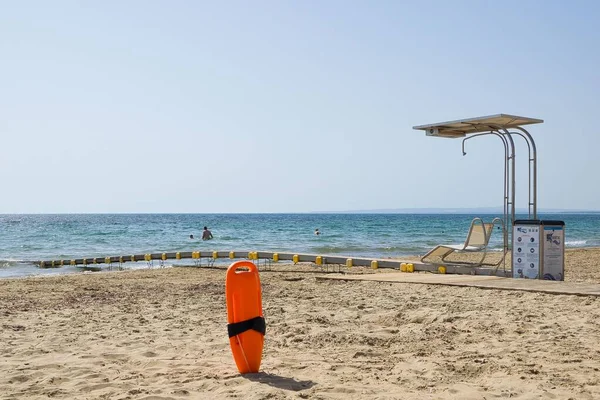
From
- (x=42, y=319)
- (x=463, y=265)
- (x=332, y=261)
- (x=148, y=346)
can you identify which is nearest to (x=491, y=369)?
(x=148, y=346)

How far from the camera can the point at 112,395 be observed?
4.45 meters

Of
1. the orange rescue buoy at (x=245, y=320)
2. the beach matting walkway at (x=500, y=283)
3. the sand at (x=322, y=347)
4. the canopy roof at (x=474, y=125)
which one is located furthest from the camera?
the canopy roof at (x=474, y=125)

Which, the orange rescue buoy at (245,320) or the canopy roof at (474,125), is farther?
the canopy roof at (474,125)

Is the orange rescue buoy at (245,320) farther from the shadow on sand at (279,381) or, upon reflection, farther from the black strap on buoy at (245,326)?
the shadow on sand at (279,381)

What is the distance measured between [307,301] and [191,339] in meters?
2.71

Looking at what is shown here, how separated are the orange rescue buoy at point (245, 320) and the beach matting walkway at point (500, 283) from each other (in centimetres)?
501

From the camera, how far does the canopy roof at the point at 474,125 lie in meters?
10.4

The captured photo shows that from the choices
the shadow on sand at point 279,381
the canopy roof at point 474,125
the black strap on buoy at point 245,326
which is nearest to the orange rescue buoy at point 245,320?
the black strap on buoy at point 245,326

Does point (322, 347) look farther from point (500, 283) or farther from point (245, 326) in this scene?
point (500, 283)

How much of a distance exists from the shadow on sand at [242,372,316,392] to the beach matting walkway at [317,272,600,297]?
5014 millimetres

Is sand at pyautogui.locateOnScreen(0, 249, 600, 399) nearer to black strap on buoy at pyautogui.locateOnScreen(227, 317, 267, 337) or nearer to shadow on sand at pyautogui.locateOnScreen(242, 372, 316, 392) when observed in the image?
shadow on sand at pyautogui.locateOnScreen(242, 372, 316, 392)

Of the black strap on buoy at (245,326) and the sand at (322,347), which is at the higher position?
the black strap on buoy at (245,326)

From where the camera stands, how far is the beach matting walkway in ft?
27.8

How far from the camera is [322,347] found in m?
5.86
